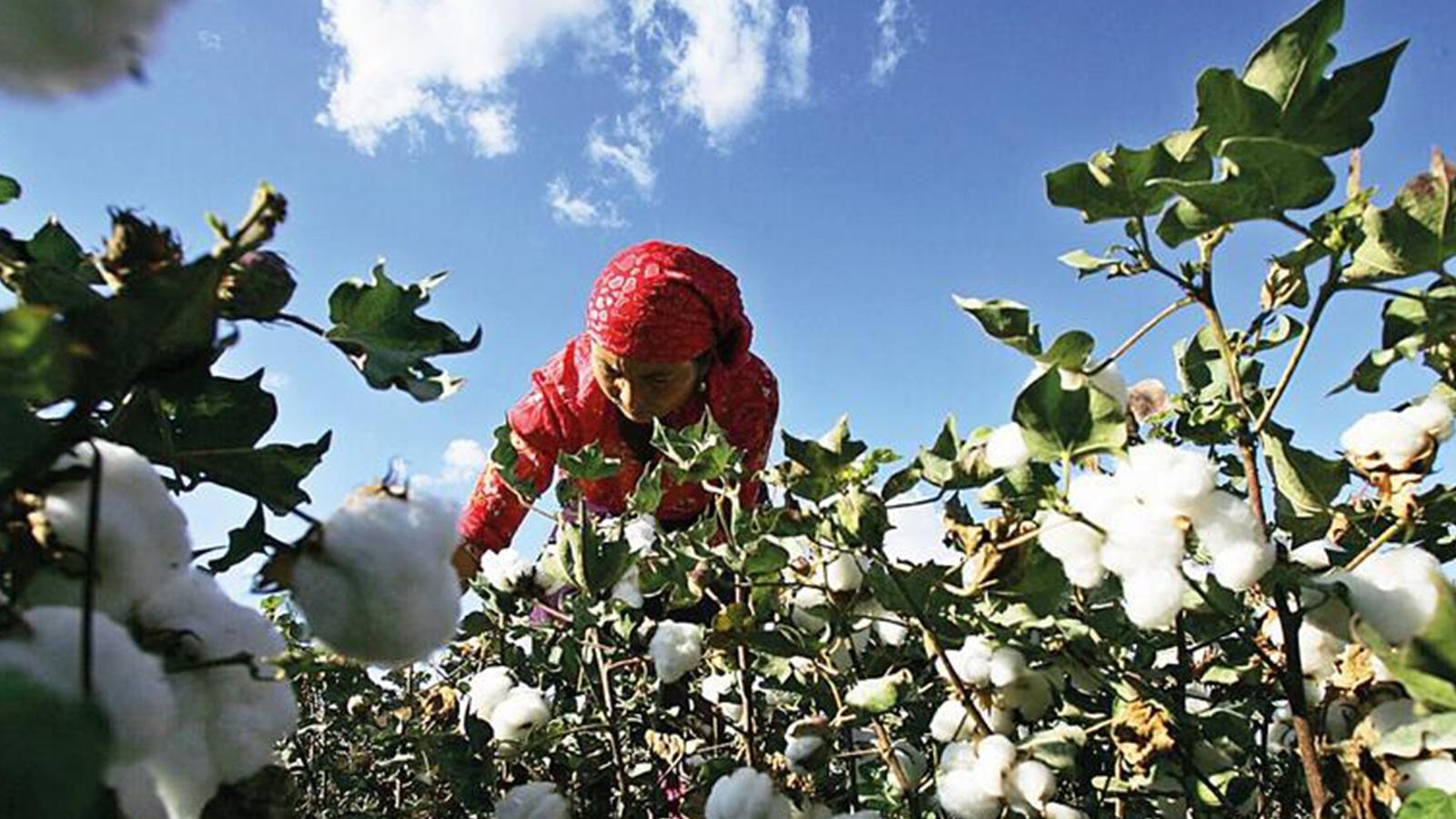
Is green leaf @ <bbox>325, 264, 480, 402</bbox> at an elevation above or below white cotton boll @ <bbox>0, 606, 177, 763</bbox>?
above

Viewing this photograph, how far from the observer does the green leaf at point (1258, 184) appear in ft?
2.99

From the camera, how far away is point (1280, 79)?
0.97 meters

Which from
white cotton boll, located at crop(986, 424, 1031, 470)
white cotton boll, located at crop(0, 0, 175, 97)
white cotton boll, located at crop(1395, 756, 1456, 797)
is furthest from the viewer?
white cotton boll, located at crop(986, 424, 1031, 470)

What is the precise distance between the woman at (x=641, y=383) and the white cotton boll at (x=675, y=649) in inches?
53.4

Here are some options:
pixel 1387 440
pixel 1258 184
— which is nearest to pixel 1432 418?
pixel 1387 440

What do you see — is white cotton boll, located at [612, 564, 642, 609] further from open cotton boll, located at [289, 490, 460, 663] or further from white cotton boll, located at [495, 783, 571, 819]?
open cotton boll, located at [289, 490, 460, 663]

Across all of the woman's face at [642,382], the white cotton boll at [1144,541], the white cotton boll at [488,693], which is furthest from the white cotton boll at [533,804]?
the woman's face at [642,382]

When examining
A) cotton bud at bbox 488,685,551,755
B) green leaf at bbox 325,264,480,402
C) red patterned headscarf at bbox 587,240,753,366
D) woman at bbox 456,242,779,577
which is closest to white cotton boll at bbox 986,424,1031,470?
green leaf at bbox 325,264,480,402

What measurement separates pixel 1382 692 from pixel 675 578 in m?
0.83

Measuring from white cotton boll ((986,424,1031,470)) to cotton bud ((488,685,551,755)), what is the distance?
810 millimetres

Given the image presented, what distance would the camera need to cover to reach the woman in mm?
3102

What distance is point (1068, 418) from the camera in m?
1.02

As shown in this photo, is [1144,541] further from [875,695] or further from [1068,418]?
[875,695]

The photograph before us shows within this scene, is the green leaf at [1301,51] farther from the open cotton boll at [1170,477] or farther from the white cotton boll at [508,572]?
the white cotton boll at [508,572]
